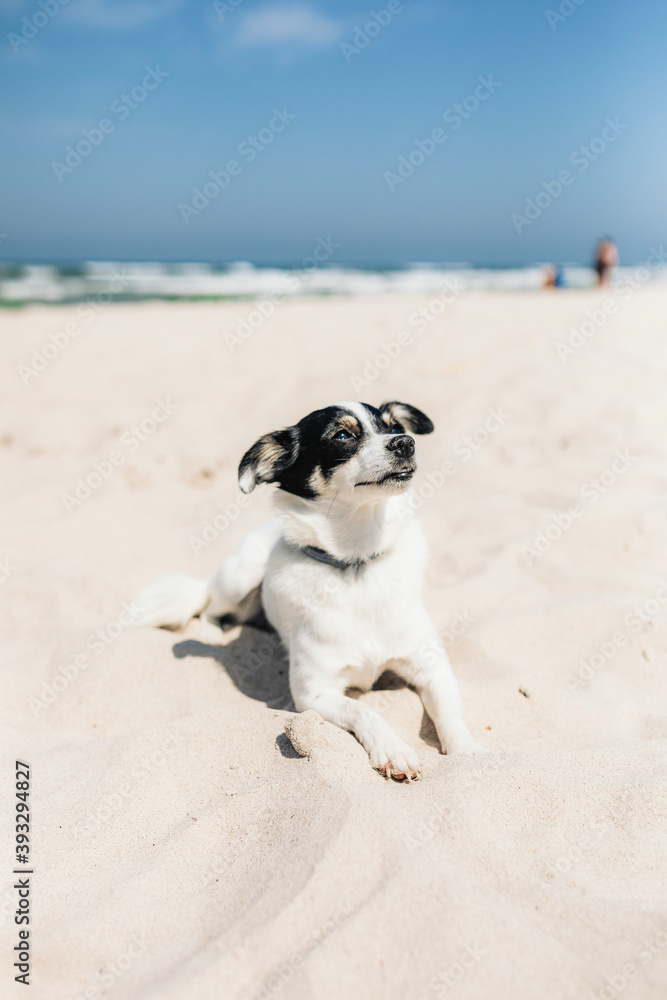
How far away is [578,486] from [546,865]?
11.2ft

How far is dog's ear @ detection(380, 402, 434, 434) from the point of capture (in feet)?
11.4

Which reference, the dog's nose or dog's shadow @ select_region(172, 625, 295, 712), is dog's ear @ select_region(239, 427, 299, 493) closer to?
the dog's nose

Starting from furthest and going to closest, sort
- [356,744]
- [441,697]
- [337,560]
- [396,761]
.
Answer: [337,560]
[441,697]
[356,744]
[396,761]

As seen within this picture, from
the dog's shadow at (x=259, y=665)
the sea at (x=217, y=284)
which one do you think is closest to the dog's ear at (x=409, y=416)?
the dog's shadow at (x=259, y=665)

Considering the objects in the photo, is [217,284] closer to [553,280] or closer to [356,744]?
[553,280]

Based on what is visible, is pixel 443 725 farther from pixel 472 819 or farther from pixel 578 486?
pixel 578 486

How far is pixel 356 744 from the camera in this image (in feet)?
8.16

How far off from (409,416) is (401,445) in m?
0.67

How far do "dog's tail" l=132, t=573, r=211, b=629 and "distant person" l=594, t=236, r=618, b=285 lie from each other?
54.4 ft

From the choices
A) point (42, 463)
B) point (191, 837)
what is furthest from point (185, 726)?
point (42, 463)

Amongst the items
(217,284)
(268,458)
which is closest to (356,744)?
(268,458)

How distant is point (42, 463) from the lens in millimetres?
6504

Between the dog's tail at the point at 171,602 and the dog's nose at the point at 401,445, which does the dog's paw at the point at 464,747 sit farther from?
the dog's tail at the point at 171,602

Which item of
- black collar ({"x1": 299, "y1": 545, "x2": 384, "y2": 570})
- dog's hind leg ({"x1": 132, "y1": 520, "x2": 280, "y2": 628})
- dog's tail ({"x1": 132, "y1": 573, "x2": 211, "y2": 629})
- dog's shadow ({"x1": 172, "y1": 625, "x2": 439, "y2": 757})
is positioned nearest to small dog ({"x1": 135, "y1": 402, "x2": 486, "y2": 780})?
black collar ({"x1": 299, "y1": 545, "x2": 384, "y2": 570})
